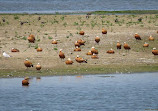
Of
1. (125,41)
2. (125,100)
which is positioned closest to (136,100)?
(125,100)

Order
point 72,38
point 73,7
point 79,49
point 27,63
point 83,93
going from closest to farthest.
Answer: point 83,93 < point 27,63 < point 79,49 < point 72,38 < point 73,7

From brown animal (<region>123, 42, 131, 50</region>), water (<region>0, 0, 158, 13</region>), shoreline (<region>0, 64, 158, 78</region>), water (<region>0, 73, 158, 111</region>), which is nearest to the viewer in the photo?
water (<region>0, 73, 158, 111</region>)

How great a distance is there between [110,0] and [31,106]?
66.6m

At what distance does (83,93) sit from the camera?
74.6ft

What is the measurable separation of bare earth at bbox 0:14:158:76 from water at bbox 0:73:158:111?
2618 millimetres

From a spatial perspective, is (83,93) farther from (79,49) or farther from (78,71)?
(79,49)

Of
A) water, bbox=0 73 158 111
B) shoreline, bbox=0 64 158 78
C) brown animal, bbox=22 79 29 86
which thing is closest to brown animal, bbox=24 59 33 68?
shoreline, bbox=0 64 158 78

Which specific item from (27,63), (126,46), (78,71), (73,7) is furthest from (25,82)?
(73,7)

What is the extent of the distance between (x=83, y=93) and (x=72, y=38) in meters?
12.4

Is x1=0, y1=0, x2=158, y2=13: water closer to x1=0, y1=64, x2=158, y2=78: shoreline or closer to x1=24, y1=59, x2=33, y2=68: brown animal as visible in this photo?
x1=0, y1=64, x2=158, y2=78: shoreline

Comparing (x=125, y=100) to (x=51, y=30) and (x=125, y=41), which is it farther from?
(x=51, y=30)

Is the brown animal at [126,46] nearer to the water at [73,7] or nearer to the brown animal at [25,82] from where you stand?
the brown animal at [25,82]

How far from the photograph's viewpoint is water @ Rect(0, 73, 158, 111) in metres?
20.4

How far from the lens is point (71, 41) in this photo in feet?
111
